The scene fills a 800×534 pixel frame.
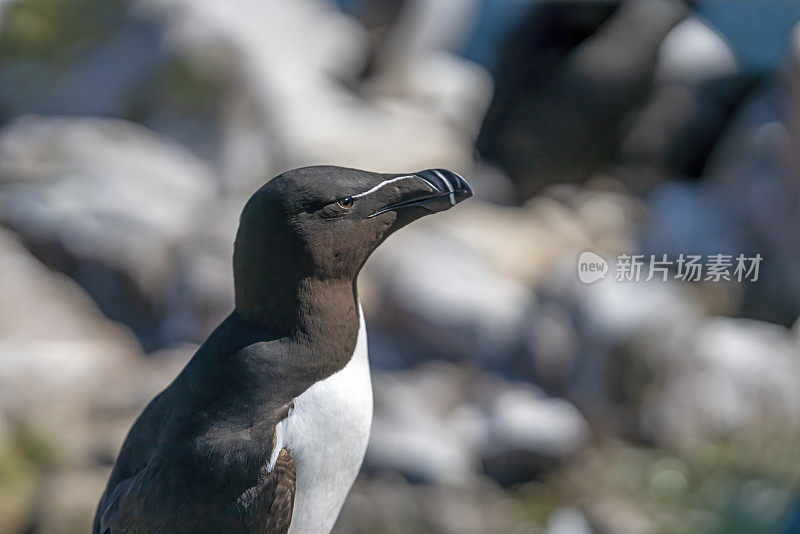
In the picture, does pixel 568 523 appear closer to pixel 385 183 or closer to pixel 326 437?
pixel 326 437

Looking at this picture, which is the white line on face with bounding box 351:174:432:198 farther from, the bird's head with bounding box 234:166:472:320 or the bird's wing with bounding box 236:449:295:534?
Result: the bird's wing with bounding box 236:449:295:534

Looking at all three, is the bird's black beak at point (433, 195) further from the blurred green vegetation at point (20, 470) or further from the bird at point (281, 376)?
the blurred green vegetation at point (20, 470)

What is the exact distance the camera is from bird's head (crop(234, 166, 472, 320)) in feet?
4.02

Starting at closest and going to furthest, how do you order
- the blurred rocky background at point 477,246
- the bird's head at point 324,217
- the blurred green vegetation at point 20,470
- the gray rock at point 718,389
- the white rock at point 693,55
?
the bird's head at point 324,217 < the blurred green vegetation at point 20,470 < the blurred rocky background at point 477,246 < the gray rock at point 718,389 < the white rock at point 693,55

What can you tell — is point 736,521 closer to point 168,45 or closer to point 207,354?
point 207,354

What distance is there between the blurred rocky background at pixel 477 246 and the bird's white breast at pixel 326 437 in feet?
Answer: 4.95

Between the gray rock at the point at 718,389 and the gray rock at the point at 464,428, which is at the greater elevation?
the gray rock at the point at 718,389

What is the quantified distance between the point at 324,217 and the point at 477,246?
10.7 ft

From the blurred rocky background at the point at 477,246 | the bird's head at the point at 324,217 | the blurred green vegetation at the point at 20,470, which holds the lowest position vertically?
the blurred green vegetation at the point at 20,470

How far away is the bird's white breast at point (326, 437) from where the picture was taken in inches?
49.5

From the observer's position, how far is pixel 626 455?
384cm

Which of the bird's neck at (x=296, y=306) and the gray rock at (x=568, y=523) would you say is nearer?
the bird's neck at (x=296, y=306)

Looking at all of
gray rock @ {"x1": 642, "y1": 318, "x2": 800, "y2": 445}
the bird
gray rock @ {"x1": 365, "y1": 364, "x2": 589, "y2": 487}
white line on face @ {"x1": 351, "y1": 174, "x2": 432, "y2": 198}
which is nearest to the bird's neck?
the bird

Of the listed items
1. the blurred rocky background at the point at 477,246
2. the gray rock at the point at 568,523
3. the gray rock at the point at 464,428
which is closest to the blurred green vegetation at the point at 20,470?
the blurred rocky background at the point at 477,246
